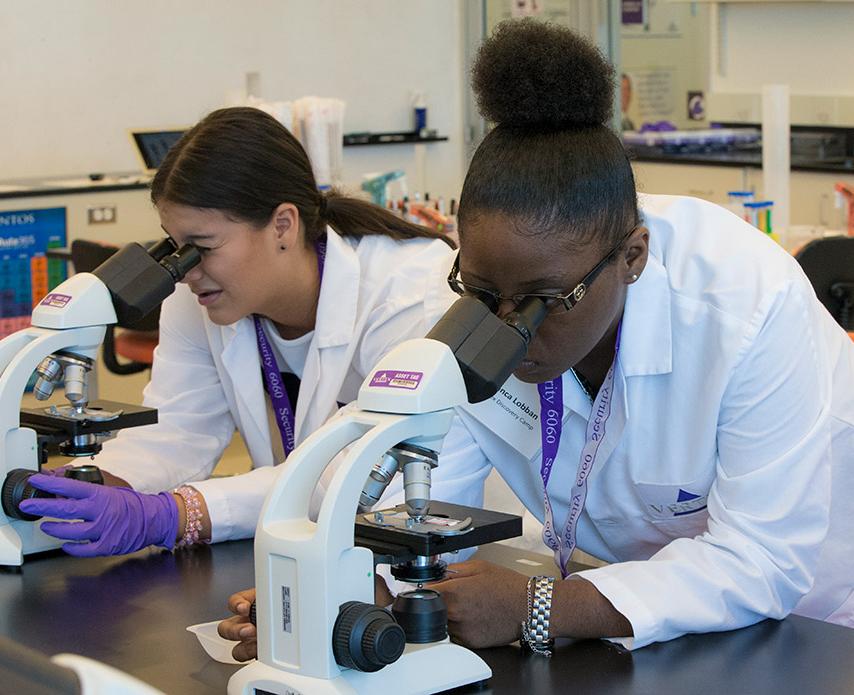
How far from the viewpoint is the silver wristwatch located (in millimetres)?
1299

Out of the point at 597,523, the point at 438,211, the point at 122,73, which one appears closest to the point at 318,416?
the point at 597,523

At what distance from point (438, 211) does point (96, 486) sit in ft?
9.38

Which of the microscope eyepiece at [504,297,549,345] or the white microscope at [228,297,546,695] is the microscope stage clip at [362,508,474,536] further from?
the microscope eyepiece at [504,297,549,345]

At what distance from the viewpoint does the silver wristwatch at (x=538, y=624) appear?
1.30 m

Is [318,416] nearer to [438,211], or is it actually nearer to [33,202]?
[438,211]

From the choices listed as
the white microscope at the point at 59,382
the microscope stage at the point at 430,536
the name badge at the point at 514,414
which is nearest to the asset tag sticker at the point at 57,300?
the white microscope at the point at 59,382

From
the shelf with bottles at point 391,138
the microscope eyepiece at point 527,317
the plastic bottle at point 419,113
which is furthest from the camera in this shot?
the plastic bottle at point 419,113

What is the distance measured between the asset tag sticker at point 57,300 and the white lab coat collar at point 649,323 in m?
0.74

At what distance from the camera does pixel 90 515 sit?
1.65 metres

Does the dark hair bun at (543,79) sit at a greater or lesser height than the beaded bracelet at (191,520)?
greater

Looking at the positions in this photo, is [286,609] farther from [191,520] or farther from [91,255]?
[91,255]

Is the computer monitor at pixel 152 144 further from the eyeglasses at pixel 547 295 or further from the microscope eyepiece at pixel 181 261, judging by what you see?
the eyeglasses at pixel 547 295

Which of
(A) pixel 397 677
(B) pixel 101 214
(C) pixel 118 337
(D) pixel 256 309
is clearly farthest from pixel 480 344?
(B) pixel 101 214

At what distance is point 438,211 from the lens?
174 inches
